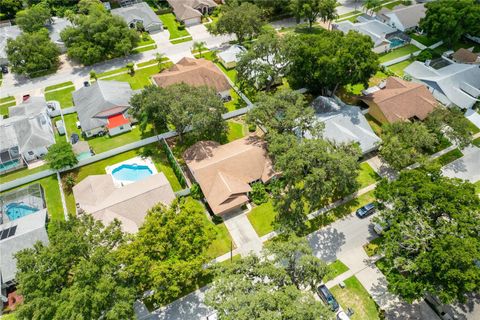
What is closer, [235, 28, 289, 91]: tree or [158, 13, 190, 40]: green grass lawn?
[235, 28, 289, 91]: tree

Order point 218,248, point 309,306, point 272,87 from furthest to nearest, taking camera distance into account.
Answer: point 272,87
point 218,248
point 309,306

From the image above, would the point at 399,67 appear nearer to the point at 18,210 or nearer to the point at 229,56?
the point at 229,56

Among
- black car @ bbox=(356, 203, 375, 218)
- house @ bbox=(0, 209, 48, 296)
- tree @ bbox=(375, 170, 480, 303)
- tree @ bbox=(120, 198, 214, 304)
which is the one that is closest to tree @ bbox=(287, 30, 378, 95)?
black car @ bbox=(356, 203, 375, 218)

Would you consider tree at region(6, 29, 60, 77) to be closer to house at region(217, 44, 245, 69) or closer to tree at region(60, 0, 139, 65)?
tree at region(60, 0, 139, 65)

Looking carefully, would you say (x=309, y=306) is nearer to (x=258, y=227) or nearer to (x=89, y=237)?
(x=258, y=227)

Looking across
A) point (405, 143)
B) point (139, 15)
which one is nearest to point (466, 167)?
point (405, 143)

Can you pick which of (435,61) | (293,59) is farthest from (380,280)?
(435,61)

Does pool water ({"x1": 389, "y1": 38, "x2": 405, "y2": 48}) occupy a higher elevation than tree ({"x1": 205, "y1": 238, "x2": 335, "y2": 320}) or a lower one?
higher
